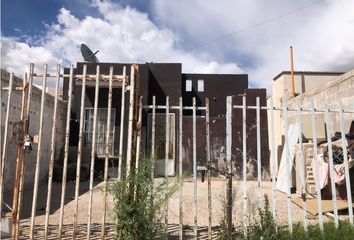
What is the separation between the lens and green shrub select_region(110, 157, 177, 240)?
4.26 meters

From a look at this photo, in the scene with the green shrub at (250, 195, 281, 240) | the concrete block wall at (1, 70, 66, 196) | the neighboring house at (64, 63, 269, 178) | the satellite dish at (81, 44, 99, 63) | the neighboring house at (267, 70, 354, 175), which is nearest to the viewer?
the green shrub at (250, 195, 281, 240)

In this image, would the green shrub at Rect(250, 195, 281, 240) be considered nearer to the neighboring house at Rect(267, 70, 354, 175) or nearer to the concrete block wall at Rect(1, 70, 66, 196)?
the neighboring house at Rect(267, 70, 354, 175)

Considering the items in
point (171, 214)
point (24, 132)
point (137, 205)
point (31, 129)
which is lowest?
point (171, 214)

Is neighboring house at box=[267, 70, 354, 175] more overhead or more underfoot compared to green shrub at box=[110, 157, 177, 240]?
more overhead

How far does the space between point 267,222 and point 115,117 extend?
1454 centimetres

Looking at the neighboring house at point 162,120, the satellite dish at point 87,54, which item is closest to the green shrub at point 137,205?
the neighboring house at point 162,120

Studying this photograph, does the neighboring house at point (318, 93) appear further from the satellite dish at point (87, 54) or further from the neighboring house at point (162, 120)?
the satellite dish at point (87, 54)

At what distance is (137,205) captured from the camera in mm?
4312

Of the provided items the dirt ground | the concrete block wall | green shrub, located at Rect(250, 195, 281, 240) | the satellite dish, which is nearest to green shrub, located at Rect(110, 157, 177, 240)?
the dirt ground

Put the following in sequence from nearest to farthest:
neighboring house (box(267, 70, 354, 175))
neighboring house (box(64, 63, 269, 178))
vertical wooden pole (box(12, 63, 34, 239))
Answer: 1. vertical wooden pole (box(12, 63, 34, 239))
2. neighboring house (box(267, 70, 354, 175))
3. neighboring house (box(64, 63, 269, 178))

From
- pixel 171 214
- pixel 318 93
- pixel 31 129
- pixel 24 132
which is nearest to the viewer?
pixel 24 132

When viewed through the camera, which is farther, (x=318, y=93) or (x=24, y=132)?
(x=318, y=93)

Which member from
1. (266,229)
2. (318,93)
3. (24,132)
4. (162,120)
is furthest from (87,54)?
(266,229)

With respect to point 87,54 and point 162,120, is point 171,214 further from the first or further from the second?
point 87,54
